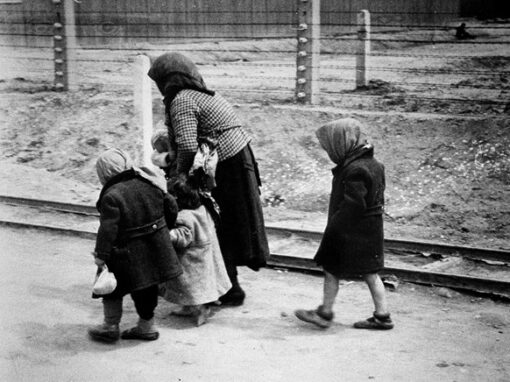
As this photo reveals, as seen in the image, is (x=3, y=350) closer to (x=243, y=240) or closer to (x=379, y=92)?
(x=243, y=240)

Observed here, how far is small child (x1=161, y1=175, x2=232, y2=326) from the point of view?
646cm

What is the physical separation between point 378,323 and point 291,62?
12.3 metres

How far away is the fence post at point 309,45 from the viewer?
12.2m

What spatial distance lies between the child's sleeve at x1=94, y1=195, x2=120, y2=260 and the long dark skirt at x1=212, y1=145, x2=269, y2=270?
115 centimetres

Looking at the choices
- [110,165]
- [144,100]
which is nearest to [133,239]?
[110,165]

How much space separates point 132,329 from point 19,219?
4.40 metres

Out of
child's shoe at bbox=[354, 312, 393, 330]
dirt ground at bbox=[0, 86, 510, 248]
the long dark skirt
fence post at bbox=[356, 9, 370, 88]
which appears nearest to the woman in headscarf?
the long dark skirt

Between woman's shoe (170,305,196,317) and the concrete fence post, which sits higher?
the concrete fence post

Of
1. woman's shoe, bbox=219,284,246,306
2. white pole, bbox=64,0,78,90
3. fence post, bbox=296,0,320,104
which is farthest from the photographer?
white pole, bbox=64,0,78,90

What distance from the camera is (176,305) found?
709cm

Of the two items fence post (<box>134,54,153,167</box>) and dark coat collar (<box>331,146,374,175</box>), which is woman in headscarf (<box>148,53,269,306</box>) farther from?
fence post (<box>134,54,153,167</box>)

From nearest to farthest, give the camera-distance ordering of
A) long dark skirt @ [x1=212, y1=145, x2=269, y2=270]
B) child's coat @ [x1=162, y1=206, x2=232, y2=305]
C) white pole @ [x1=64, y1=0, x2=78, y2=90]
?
child's coat @ [x1=162, y1=206, x2=232, y2=305]
long dark skirt @ [x1=212, y1=145, x2=269, y2=270]
white pole @ [x1=64, y1=0, x2=78, y2=90]

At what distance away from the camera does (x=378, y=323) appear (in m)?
6.30

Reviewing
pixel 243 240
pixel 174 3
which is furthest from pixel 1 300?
pixel 174 3
